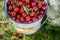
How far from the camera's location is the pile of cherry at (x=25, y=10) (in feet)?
5.60

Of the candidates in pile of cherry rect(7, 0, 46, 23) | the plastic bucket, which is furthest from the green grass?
pile of cherry rect(7, 0, 46, 23)

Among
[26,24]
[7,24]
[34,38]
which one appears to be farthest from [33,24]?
[7,24]

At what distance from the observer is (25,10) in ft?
5.60

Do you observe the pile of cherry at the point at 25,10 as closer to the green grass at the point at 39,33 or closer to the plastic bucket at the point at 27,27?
the plastic bucket at the point at 27,27

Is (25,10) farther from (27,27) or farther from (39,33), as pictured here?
(39,33)

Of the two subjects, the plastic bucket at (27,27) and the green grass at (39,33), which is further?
the green grass at (39,33)

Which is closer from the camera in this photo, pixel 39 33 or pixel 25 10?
pixel 25 10

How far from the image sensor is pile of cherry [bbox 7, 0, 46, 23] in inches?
67.2

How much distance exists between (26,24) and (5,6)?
0.25 m

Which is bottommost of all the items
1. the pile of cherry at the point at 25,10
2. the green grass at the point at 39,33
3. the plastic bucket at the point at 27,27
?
the green grass at the point at 39,33

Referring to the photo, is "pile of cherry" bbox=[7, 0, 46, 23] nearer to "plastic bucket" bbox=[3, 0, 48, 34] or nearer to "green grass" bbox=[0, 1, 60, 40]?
"plastic bucket" bbox=[3, 0, 48, 34]

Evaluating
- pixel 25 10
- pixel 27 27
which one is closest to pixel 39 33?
pixel 27 27

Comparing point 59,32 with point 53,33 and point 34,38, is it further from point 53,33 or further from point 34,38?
point 34,38

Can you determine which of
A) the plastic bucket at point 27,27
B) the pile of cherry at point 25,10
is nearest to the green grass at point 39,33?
the plastic bucket at point 27,27
